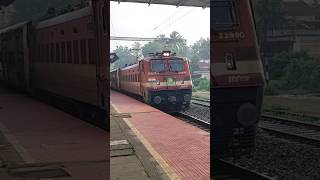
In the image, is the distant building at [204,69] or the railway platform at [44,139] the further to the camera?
the railway platform at [44,139]

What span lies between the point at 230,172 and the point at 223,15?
83cm

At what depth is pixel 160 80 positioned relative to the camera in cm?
175

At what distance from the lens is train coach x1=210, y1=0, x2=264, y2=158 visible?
1.77 metres

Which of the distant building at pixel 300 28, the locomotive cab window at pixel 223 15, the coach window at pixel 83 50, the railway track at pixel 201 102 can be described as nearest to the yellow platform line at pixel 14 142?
the coach window at pixel 83 50

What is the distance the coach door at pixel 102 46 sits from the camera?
1.69 m

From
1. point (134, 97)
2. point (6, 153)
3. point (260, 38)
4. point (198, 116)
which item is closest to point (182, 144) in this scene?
point (198, 116)

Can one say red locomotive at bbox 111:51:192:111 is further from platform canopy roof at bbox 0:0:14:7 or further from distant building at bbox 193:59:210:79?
platform canopy roof at bbox 0:0:14:7

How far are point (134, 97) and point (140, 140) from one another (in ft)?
0.72

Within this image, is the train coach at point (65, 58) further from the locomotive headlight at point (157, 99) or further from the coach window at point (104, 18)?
the locomotive headlight at point (157, 99)

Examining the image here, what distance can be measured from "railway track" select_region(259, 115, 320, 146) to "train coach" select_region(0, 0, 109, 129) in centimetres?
83

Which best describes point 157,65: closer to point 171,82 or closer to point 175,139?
point 171,82

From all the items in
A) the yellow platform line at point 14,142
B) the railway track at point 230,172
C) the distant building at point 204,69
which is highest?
the distant building at point 204,69

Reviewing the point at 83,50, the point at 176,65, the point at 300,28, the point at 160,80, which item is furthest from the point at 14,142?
the point at 300,28

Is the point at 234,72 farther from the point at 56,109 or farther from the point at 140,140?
the point at 56,109
